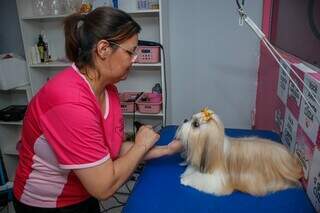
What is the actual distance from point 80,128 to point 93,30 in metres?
0.33

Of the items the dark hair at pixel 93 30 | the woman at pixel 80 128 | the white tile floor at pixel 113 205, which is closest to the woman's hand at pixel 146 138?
the woman at pixel 80 128

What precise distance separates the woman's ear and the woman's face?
0.06 ft

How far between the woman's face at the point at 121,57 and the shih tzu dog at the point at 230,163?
0.36 m

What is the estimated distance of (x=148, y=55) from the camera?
2105mm

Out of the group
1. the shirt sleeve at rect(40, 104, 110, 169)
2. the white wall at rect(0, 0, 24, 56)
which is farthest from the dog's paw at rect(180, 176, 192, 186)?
the white wall at rect(0, 0, 24, 56)

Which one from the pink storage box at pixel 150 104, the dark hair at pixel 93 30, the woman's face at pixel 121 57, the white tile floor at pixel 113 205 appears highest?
the dark hair at pixel 93 30

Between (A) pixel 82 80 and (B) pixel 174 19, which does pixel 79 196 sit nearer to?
(A) pixel 82 80

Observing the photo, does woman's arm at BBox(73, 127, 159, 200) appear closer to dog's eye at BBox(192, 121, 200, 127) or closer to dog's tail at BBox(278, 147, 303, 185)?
dog's eye at BBox(192, 121, 200, 127)

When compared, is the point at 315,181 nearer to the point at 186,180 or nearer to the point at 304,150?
Answer: the point at 304,150

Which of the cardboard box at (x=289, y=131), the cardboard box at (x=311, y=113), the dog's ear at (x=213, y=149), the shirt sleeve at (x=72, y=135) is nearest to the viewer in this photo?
the shirt sleeve at (x=72, y=135)

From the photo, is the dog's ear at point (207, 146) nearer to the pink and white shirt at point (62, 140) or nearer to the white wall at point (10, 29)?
the pink and white shirt at point (62, 140)

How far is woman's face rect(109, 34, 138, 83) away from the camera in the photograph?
3.19 feet

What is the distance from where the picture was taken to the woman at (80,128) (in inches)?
35.0

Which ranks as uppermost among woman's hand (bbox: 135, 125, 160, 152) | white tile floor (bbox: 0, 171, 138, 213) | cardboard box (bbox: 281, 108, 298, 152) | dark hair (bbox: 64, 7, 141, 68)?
dark hair (bbox: 64, 7, 141, 68)
